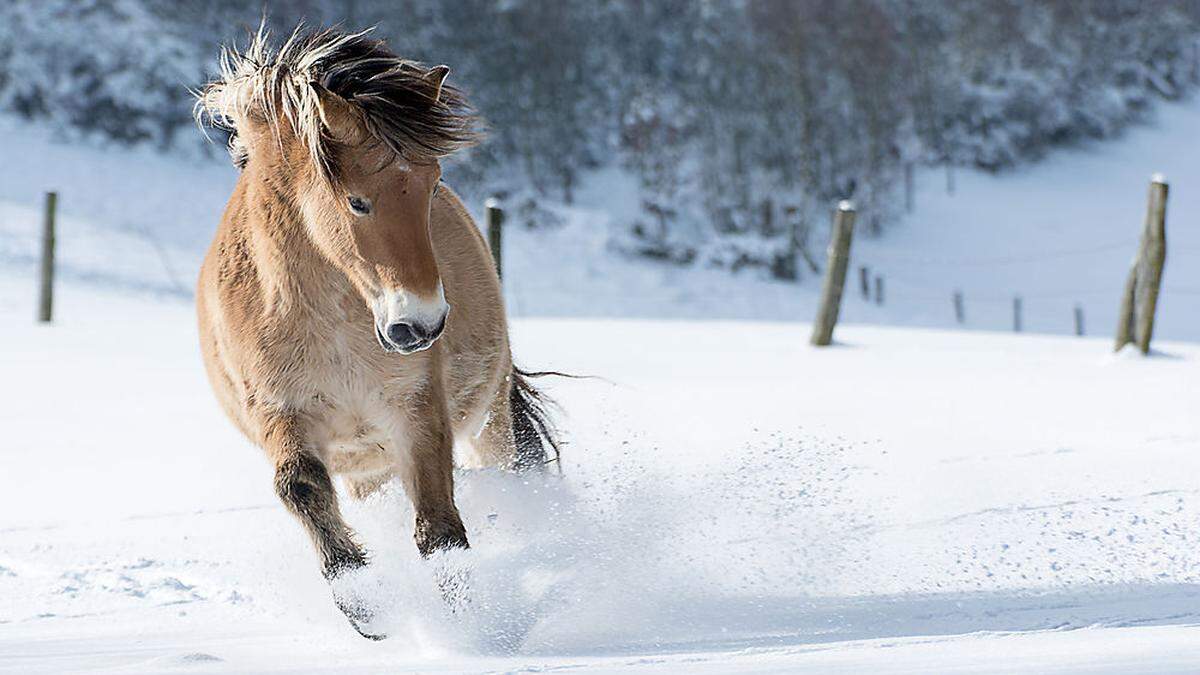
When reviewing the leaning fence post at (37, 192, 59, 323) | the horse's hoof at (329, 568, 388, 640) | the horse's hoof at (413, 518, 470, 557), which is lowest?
the leaning fence post at (37, 192, 59, 323)

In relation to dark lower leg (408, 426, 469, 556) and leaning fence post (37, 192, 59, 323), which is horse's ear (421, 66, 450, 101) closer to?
dark lower leg (408, 426, 469, 556)

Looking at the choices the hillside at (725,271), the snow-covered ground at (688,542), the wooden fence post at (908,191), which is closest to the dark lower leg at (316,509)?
the snow-covered ground at (688,542)

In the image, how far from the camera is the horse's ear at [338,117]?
10.4 feet

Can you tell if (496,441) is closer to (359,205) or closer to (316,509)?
(316,509)

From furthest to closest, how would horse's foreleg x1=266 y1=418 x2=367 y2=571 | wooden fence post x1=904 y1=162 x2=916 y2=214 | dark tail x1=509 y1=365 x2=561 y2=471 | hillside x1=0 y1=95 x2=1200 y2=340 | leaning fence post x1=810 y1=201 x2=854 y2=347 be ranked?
1. wooden fence post x1=904 y1=162 x2=916 y2=214
2. hillside x1=0 y1=95 x2=1200 y2=340
3. leaning fence post x1=810 y1=201 x2=854 y2=347
4. dark tail x1=509 y1=365 x2=561 y2=471
5. horse's foreleg x1=266 y1=418 x2=367 y2=571

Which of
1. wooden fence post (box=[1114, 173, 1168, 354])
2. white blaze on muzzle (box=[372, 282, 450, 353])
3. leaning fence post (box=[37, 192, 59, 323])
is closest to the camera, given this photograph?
white blaze on muzzle (box=[372, 282, 450, 353])

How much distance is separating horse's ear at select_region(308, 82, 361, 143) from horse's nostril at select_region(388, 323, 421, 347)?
0.50m

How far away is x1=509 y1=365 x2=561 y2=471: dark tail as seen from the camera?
4.82m

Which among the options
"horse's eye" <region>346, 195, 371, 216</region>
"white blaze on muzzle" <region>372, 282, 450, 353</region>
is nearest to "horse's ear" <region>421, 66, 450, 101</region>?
"horse's eye" <region>346, 195, 371, 216</region>

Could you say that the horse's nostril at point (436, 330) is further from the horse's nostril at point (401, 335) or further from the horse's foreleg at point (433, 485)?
the horse's foreleg at point (433, 485)

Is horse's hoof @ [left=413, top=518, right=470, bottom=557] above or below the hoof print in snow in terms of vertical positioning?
above

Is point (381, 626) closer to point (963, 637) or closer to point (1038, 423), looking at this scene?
point (963, 637)

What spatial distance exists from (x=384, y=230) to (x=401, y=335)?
0.91 feet

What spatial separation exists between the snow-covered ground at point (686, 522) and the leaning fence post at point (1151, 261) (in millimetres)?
251
